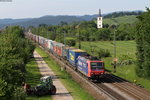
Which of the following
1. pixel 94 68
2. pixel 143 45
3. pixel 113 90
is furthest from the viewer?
pixel 143 45

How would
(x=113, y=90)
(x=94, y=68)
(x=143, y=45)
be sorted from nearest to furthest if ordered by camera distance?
(x=113, y=90), (x=94, y=68), (x=143, y=45)

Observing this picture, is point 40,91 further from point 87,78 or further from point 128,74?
point 128,74

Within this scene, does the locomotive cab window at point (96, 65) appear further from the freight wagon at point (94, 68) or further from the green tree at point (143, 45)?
the green tree at point (143, 45)

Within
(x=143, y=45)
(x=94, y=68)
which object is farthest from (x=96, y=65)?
(x=143, y=45)

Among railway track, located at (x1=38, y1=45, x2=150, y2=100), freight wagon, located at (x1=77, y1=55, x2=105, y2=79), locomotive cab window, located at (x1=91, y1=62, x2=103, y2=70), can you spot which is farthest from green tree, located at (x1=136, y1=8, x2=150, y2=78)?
locomotive cab window, located at (x1=91, y1=62, x2=103, y2=70)

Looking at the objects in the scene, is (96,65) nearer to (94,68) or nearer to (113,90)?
(94,68)

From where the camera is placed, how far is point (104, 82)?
1847 inches

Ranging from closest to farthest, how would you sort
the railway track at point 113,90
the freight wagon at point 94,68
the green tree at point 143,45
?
the railway track at point 113,90 → the freight wagon at point 94,68 → the green tree at point 143,45

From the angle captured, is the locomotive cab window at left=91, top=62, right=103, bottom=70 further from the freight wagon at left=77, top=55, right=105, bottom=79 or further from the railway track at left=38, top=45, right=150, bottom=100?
the railway track at left=38, top=45, right=150, bottom=100

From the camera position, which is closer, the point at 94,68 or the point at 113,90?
the point at 113,90

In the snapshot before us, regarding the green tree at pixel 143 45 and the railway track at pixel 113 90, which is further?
the green tree at pixel 143 45

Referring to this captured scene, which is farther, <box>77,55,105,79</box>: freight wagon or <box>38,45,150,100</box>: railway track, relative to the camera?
<box>77,55,105,79</box>: freight wagon

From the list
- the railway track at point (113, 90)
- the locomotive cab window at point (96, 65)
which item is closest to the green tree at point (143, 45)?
the railway track at point (113, 90)

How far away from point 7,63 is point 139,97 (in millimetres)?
16669
